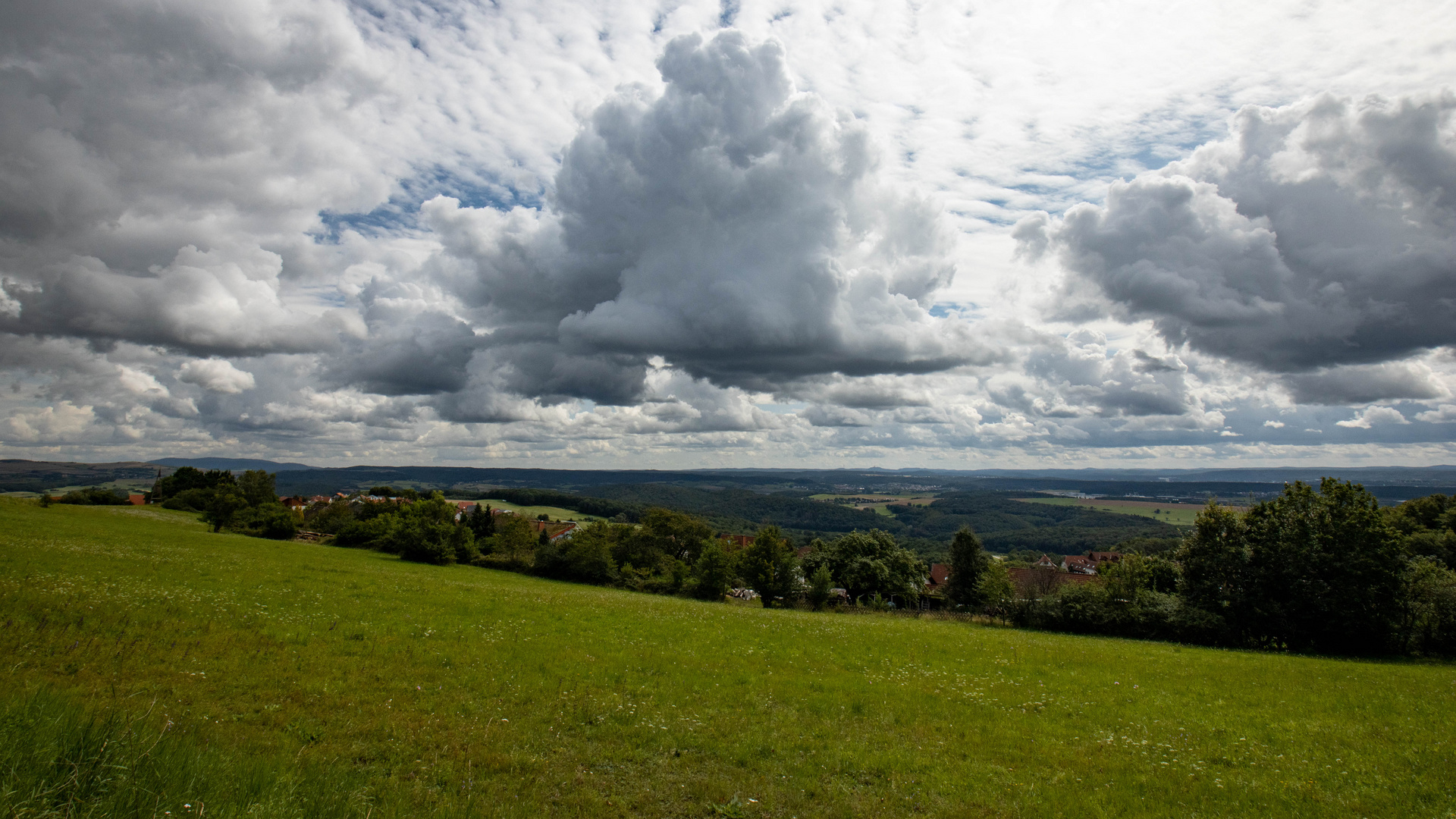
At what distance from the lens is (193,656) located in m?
11.2

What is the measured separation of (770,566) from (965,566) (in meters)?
19.9

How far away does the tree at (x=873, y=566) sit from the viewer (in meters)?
52.6

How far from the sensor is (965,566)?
55844 millimetres

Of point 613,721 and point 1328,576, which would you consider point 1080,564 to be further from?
point 613,721

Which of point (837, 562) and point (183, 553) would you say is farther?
point (837, 562)

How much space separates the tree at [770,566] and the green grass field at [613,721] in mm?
28684

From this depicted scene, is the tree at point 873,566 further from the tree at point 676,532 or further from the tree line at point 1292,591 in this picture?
the tree at point 676,532

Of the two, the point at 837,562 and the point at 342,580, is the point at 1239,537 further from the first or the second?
the point at 342,580

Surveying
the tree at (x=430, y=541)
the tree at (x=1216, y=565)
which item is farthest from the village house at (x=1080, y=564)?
the tree at (x=430, y=541)

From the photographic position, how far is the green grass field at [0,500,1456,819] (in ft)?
21.0

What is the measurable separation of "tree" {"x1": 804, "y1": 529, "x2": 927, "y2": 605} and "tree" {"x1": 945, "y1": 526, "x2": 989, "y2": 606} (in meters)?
3.02

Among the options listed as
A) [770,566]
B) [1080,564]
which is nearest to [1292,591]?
→ [770,566]

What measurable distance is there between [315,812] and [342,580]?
21913 millimetres

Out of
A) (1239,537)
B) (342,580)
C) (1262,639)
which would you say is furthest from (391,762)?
(1239,537)
